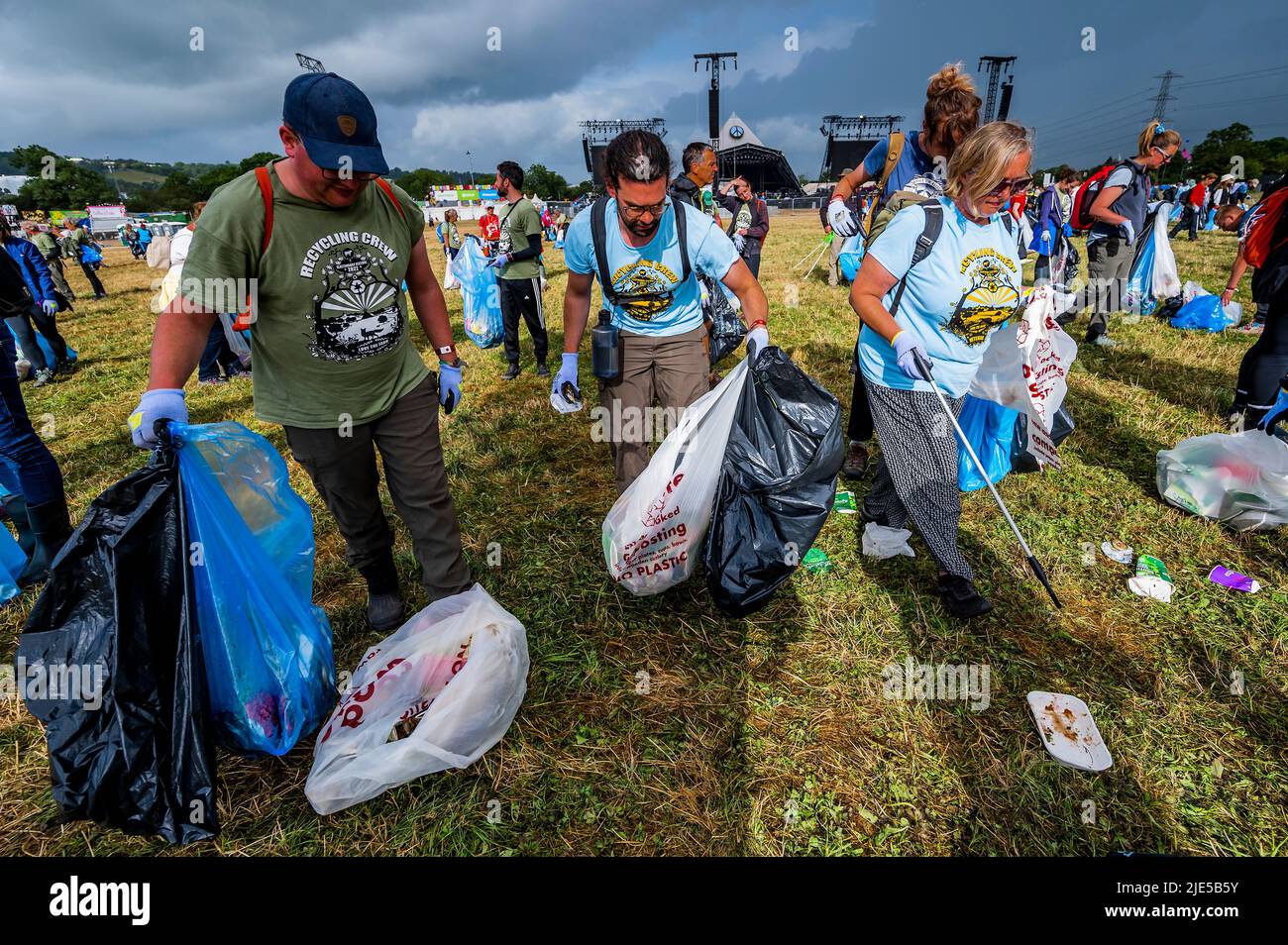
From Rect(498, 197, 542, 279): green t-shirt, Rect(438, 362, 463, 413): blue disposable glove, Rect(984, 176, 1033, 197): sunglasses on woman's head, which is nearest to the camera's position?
Rect(984, 176, 1033, 197): sunglasses on woman's head

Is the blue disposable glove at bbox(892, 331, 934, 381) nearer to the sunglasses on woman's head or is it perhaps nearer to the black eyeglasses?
the sunglasses on woman's head

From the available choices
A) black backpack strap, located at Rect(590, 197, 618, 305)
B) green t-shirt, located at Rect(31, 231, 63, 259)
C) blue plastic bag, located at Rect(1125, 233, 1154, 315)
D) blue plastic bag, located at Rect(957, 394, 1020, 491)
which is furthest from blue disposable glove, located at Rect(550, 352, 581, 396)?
green t-shirt, located at Rect(31, 231, 63, 259)

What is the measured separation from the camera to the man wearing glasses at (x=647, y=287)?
6.86 feet

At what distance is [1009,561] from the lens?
111 inches

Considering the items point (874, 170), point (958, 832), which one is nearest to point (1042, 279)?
point (874, 170)

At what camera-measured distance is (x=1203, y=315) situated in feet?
20.6

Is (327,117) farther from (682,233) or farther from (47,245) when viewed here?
(47,245)

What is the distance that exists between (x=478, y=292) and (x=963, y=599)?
5786mm

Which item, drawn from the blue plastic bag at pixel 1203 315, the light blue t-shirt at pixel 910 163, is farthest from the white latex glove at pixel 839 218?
the blue plastic bag at pixel 1203 315

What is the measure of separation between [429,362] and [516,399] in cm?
171

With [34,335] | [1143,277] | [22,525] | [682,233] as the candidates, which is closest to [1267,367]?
[682,233]

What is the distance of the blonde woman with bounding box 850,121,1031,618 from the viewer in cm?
202

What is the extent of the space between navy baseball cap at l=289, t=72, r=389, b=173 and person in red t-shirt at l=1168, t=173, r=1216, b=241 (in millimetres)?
18316
